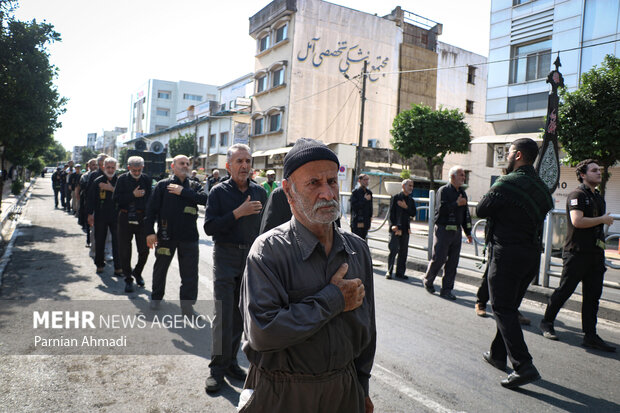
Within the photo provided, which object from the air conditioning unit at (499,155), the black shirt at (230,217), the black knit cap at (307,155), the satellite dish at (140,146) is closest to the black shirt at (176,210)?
the black shirt at (230,217)

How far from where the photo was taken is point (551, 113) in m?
7.58

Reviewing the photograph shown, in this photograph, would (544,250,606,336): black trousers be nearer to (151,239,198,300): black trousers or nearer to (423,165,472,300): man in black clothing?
(423,165,472,300): man in black clothing

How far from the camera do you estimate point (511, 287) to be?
12.8 feet

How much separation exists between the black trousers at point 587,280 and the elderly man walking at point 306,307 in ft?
12.9

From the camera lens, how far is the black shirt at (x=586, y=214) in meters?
4.80

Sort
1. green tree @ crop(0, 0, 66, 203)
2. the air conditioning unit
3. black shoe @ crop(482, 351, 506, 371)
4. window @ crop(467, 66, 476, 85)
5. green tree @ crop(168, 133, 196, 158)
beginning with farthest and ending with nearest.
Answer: green tree @ crop(168, 133, 196, 158)
window @ crop(467, 66, 476, 85)
the air conditioning unit
green tree @ crop(0, 0, 66, 203)
black shoe @ crop(482, 351, 506, 371)

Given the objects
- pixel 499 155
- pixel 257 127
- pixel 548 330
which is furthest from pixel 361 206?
pixel 257 127

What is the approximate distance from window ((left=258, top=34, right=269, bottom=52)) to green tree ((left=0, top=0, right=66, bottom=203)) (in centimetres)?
2535

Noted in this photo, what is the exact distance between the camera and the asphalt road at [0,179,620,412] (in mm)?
3412

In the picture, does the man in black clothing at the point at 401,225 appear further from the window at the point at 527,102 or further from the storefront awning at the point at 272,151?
the storefront awning at the point at 272,151

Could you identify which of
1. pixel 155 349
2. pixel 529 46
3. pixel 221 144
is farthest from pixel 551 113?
pixel 221 144

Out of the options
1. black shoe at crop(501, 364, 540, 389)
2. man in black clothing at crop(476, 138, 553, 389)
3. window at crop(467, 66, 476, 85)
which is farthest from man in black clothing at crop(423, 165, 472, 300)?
window at crop(467, 66, 476, 85)

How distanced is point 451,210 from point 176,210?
4.26 metres

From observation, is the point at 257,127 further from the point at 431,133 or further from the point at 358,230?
the point at 358,230
